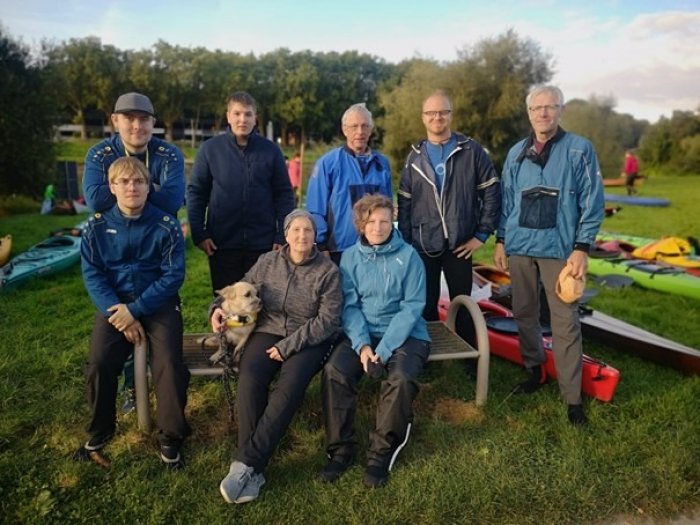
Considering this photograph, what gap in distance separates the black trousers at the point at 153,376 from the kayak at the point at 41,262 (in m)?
4.46

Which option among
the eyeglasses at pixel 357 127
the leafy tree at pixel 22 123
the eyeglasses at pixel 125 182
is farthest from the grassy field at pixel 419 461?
the leafy tree at pixel 22 123

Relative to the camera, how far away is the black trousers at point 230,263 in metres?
4.35

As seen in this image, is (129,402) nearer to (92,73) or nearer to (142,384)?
(142,384)

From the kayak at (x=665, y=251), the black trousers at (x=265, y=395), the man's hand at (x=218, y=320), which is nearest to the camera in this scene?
the black trousers at (x=265, y=395)

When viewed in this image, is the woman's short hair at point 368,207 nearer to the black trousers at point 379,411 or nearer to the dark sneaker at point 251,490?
the black trousers at point 379,411

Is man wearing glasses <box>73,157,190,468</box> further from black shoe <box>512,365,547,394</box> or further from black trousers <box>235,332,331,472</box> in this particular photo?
black shoe <box>512,365,547,394</box>

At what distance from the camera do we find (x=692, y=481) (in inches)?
124

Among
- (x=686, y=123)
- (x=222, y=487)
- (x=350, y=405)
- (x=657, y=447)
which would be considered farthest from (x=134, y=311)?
(x=686, y=123)

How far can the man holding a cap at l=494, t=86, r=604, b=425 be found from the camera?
3.66 m

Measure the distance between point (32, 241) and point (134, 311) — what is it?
28.1 ft

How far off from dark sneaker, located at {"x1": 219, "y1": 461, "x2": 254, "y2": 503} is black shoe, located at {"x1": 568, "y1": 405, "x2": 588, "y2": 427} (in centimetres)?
238

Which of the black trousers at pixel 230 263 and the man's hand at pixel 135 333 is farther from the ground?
the black trousers at pixel 230 263

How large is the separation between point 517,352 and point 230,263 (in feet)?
8.95

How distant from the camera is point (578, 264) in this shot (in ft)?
12.0
